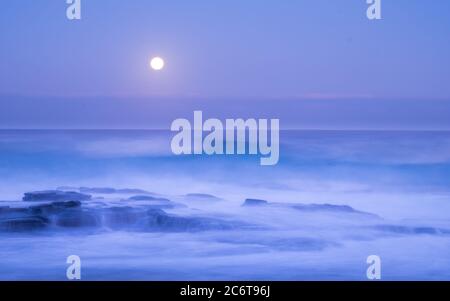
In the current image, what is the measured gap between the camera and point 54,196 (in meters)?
5.29

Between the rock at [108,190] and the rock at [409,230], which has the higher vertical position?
the rock at [108,190]

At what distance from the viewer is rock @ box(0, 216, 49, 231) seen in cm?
530

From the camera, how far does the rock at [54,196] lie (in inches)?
208

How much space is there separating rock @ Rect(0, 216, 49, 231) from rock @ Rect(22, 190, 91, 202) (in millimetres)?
58

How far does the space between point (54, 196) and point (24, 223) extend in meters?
0.12

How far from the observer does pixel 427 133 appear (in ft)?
17.5

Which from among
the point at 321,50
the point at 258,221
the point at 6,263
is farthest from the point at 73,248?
the point at 321,50

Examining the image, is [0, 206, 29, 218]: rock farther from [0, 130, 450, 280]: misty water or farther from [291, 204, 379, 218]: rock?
[291, 204, 379, 218]: rock

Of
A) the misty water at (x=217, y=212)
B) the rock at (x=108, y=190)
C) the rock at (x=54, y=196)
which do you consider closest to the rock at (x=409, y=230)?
the misty water at (x=217, y=212)

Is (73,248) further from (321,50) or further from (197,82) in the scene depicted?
(321,50)

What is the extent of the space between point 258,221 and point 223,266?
0.17 m

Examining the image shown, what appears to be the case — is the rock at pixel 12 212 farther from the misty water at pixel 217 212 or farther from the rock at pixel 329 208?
the rock at pixel 329 208

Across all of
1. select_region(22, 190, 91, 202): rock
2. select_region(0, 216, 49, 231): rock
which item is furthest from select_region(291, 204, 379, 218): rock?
select_region(0, 216, 49, 231): rock

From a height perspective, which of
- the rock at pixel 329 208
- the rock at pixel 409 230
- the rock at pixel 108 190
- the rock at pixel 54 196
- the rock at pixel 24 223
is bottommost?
the rock at pixel 409 230
